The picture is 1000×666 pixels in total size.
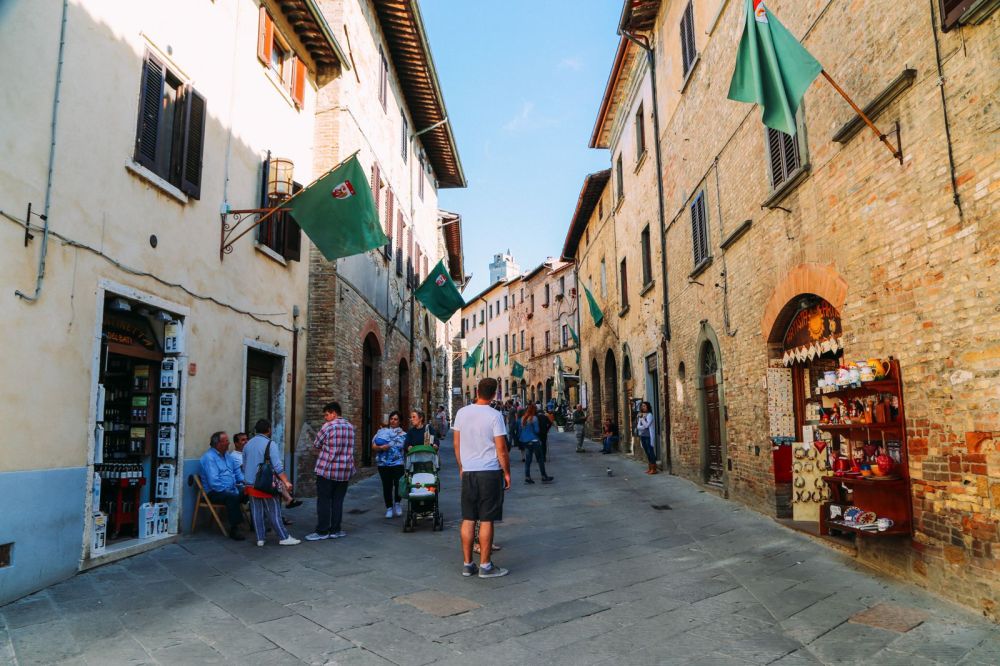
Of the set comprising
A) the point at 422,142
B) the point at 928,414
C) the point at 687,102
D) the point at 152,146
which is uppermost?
the point at 422,142

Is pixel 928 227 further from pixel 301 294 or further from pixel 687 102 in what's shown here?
pixel 301 294

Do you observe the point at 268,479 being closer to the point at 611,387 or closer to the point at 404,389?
the point at 404,389

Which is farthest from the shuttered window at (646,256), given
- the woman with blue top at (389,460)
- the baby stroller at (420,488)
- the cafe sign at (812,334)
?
the baby stroller at (420,488)

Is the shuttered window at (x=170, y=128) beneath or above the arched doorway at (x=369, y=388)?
above

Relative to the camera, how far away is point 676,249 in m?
13.4

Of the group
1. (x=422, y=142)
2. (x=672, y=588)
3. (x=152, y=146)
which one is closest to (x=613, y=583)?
(x=672, y=588)

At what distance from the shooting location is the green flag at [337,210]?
8883mm

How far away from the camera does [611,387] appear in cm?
2288

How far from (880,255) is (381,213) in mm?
11592

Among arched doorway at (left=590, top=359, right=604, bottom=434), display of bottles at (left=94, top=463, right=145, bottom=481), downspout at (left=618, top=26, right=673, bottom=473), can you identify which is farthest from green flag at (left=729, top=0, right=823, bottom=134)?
arched doorway at (left=590, top=359, right=604, bottom=434)

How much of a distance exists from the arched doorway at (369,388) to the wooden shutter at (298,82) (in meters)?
5.07

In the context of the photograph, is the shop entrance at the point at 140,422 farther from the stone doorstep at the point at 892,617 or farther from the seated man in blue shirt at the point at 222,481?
the stone doorstep at the point at 892,617

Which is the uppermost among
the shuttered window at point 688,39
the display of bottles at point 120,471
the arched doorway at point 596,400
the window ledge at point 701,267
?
the shuttered window at point 688,39

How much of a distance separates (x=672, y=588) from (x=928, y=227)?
348 centimetres
